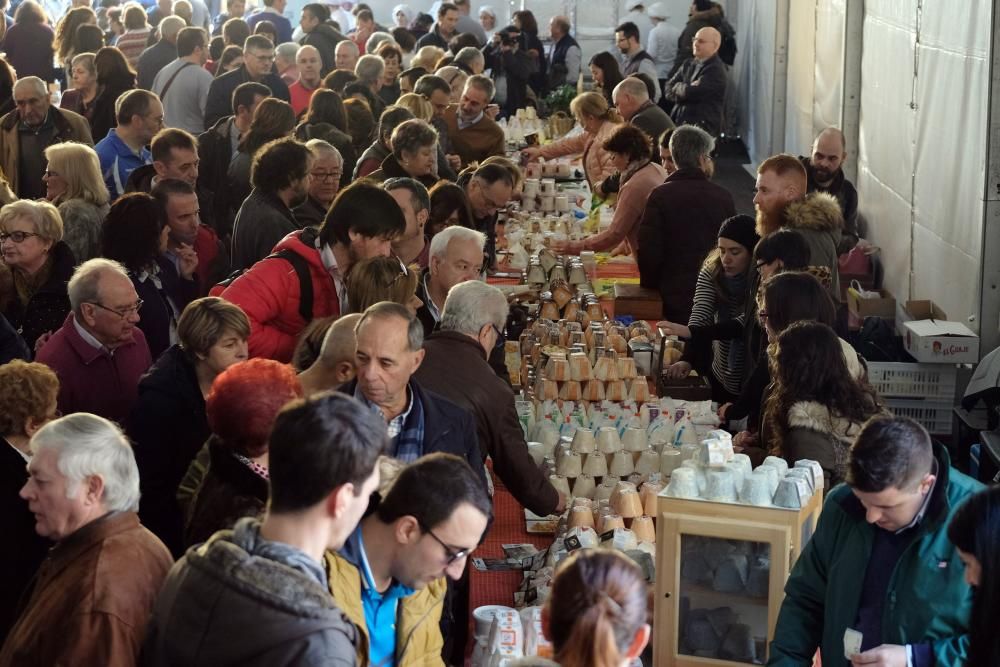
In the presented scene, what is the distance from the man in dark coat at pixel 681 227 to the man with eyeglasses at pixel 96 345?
310 cm

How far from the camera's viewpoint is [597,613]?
2.01 meters

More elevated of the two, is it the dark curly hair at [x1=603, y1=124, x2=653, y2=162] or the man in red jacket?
the man in red jacket

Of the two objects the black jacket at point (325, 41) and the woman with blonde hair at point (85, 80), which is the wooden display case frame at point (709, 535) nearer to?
the woman with blonde hair at point (85, 80)

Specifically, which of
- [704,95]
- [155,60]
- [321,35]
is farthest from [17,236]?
Answer: [704,95]

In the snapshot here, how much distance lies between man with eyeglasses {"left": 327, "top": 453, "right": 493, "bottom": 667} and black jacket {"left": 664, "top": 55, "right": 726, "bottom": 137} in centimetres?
1028

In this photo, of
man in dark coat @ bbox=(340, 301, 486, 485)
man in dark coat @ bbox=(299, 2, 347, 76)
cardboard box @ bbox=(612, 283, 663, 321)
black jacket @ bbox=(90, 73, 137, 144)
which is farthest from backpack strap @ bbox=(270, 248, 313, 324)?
man in dark coat @ bbox=(299, 2, 347, 76)

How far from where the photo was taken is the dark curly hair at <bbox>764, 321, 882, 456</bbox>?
3.58 metres

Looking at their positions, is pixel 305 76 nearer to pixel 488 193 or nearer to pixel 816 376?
pixel 488 193

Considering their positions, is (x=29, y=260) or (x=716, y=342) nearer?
(x=29, y=260)

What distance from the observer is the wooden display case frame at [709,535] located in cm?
306

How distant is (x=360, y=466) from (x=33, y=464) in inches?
31.9

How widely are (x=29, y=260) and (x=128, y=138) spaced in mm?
2161

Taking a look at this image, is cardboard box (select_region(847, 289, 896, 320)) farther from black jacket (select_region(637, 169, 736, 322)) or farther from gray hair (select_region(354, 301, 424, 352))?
gray hair (select_region(354, 301, 424, 352))

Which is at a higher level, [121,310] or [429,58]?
[121,310]
